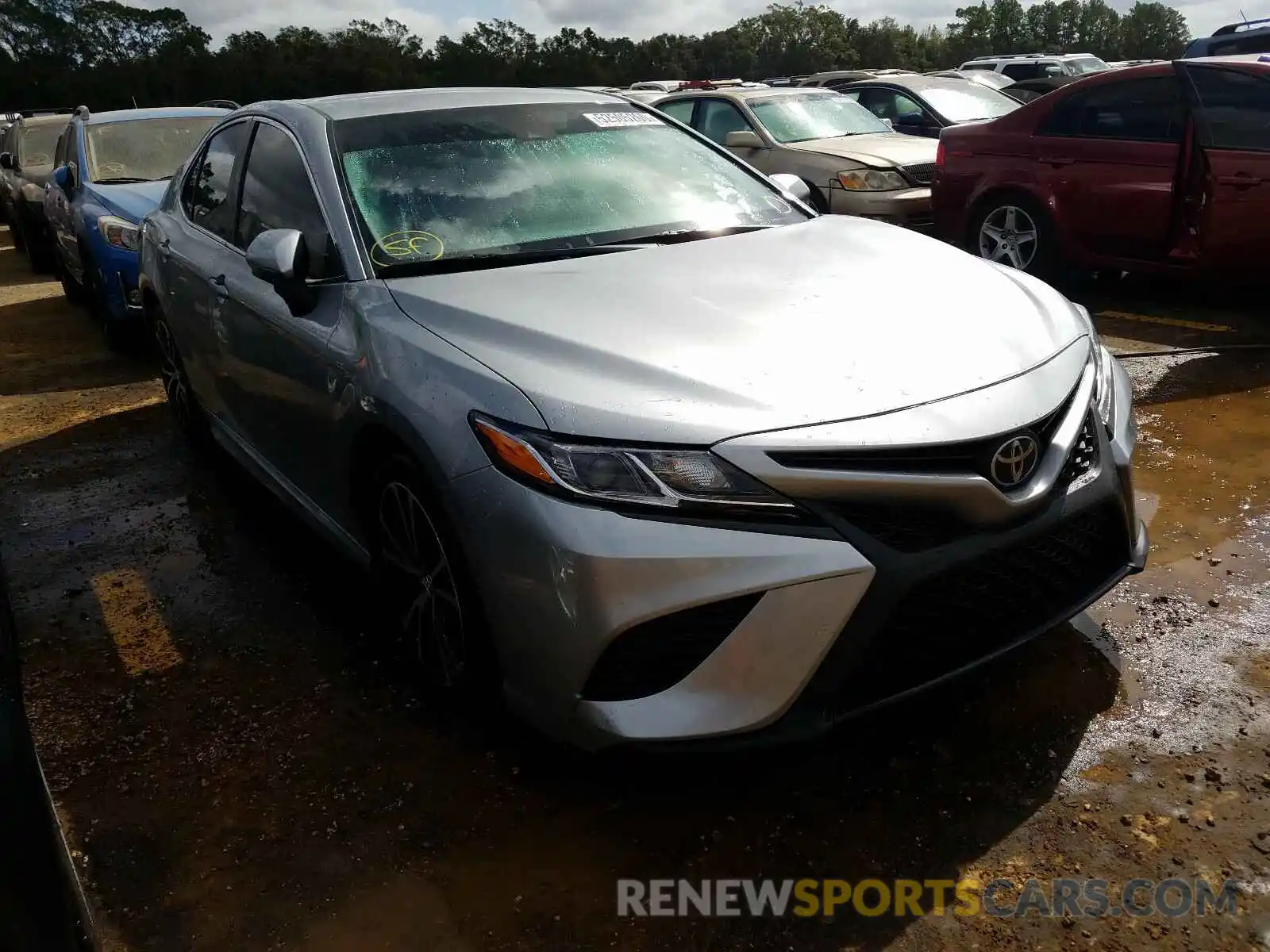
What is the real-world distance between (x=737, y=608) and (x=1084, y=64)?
26017 mm

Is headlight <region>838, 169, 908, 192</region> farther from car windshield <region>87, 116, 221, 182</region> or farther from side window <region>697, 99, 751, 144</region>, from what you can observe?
car windshield <region>87, 116, 221, 182</region>

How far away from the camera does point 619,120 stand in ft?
13.0

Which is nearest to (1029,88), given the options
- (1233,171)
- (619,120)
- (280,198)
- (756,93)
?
(756,93)

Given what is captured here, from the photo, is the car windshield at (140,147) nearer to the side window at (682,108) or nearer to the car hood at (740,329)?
the side window at (682,108)

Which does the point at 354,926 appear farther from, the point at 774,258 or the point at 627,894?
the point at 774,258

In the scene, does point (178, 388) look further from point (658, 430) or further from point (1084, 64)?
point (1084, 64)

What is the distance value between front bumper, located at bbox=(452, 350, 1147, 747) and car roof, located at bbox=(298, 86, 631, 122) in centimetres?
181

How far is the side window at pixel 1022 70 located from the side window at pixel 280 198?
22.6 metres

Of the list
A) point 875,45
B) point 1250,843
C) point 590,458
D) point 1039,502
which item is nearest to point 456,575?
point 590,458

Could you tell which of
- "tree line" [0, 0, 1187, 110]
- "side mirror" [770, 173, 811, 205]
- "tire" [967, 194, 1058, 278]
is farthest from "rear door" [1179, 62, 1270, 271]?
"tree line" [0, 0, 1187, 110]

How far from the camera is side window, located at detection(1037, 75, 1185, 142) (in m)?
6.69

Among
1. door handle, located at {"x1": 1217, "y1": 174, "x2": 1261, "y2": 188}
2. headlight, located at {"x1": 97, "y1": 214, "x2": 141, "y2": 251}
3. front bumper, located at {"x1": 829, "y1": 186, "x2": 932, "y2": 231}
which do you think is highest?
door handle, located at {"x1": 1217, "y1": 174, "x2": 1261, "y2": 188}

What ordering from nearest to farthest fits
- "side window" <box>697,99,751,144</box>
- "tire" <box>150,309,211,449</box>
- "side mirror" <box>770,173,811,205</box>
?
"side mirror" <box>770,173,811,205</box> → "tire" <box>150,309,211,449</box> → "side window" <box>697,99,751,144</box>

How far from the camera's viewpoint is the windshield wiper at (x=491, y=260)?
3.08 m
